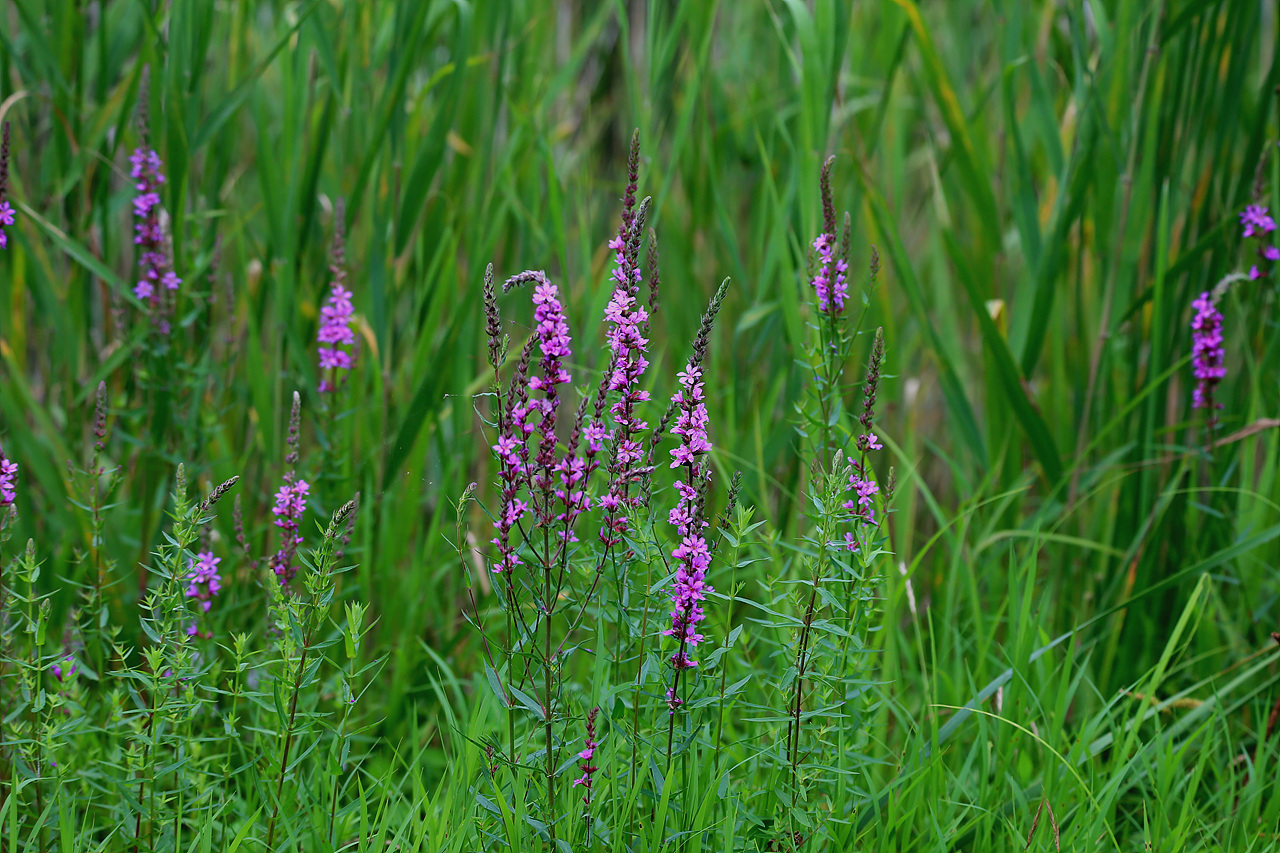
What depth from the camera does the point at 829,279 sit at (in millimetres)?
1939

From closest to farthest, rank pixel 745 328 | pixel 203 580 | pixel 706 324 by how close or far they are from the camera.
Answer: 1. pixel 706 324
2. pixel 203 580
3. pixel 745 328

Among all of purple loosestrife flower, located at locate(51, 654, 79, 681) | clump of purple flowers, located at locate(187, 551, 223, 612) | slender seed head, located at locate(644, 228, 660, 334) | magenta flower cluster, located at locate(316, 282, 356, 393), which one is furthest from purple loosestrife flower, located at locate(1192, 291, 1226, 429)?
purple loosestrife flower, located at locate(51, 654, 79, 681)

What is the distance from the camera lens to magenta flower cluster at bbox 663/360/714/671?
58.6 inches

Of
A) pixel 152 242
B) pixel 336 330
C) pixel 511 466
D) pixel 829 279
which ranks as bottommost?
pixel 511 466

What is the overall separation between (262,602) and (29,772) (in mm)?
968

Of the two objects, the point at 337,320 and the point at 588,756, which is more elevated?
the point at 337,320

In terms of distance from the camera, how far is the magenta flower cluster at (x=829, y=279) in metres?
1.86

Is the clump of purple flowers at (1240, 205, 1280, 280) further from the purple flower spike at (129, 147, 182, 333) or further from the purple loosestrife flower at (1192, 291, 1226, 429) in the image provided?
the purple flower spike at (129, 147, 182, 333)

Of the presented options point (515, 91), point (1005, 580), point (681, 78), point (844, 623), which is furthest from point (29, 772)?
point (681, 78)

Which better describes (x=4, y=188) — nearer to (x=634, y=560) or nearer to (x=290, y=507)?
(x=290, y=507)

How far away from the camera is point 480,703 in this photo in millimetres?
1863

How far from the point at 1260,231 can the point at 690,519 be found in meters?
2.07

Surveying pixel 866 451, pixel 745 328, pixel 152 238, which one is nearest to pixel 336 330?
pixel 152 238

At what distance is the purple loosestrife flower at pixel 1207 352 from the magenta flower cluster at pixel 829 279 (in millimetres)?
1081
